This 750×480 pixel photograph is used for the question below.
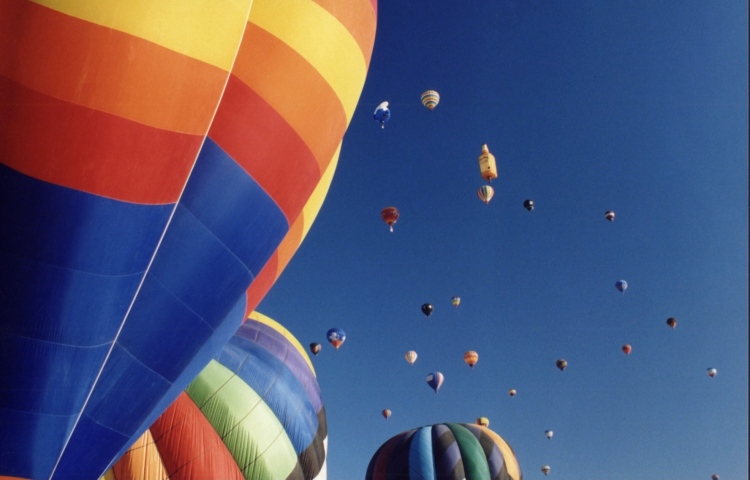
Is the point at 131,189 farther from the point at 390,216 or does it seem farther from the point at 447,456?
Result: the point at 447,456

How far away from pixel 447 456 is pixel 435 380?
2659mm

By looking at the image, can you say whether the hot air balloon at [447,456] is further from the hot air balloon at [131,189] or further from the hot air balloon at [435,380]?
the hot air balloon at [131,189]

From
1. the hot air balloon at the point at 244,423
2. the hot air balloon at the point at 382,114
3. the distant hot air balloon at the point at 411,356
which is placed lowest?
the hot air balloon at the point at 244,423

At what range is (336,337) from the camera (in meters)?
14.3

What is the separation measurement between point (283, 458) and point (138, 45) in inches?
226

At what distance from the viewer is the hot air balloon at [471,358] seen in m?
17.1

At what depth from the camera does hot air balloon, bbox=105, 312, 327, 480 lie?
22.6ft

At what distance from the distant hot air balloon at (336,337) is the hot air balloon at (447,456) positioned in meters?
3.44

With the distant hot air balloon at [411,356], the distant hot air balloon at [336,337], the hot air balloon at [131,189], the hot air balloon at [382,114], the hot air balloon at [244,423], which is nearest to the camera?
the hot air balloon at [131,189]

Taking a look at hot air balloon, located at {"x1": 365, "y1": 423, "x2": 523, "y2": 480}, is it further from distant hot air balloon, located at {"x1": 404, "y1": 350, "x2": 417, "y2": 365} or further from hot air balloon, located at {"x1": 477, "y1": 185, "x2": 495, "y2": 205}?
hot air balloon, located at {"x1": 477, "y1": 185, "x2": 495, "y2": 205}

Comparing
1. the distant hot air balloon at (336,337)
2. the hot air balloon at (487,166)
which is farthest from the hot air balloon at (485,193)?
the distant hot air balloon at (336,337)

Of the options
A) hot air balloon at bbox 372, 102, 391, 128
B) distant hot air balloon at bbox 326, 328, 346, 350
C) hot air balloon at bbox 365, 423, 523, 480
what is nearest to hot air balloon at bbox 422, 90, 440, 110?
hot air balloon at bbox 372, 102, 391, 128

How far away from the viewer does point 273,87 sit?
5113 millimetres

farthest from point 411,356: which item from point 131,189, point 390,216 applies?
point 131,189
